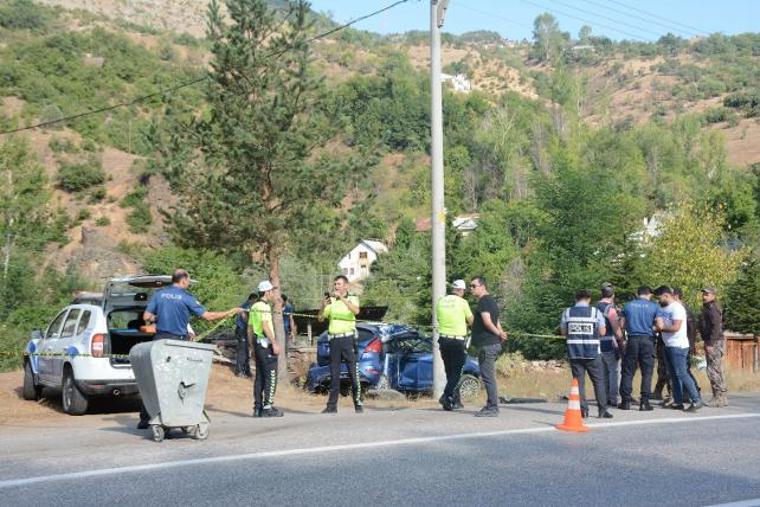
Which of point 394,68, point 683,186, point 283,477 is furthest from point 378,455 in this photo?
point 394,68

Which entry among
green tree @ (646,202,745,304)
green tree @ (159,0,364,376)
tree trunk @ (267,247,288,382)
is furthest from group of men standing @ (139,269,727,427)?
green tree @ (646,202,745,304)

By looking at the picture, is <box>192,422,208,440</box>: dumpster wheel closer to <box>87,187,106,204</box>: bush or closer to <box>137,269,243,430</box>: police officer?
<box>137,269,243,430</box>: police officer

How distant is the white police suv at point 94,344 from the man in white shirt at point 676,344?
290 inches

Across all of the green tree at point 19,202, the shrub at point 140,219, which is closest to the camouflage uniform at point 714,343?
the green tree at point 19,202

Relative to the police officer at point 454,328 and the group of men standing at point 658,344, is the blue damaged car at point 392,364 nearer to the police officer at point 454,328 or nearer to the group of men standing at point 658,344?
the group of men standing at point 658,344

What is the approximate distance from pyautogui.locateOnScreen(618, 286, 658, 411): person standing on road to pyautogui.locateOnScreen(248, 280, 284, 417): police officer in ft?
17.1

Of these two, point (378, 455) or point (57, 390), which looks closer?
point (378, 455)

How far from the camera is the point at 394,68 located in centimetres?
15988

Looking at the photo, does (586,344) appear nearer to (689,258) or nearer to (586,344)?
(586,344)

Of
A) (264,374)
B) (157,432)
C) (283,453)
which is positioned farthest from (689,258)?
(283,453)

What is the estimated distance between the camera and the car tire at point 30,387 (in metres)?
17.1

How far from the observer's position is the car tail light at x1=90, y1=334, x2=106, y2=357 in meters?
A: 14.7

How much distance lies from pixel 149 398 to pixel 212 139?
11.8 m

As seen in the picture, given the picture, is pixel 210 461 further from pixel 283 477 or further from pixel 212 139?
pixel 212 139
